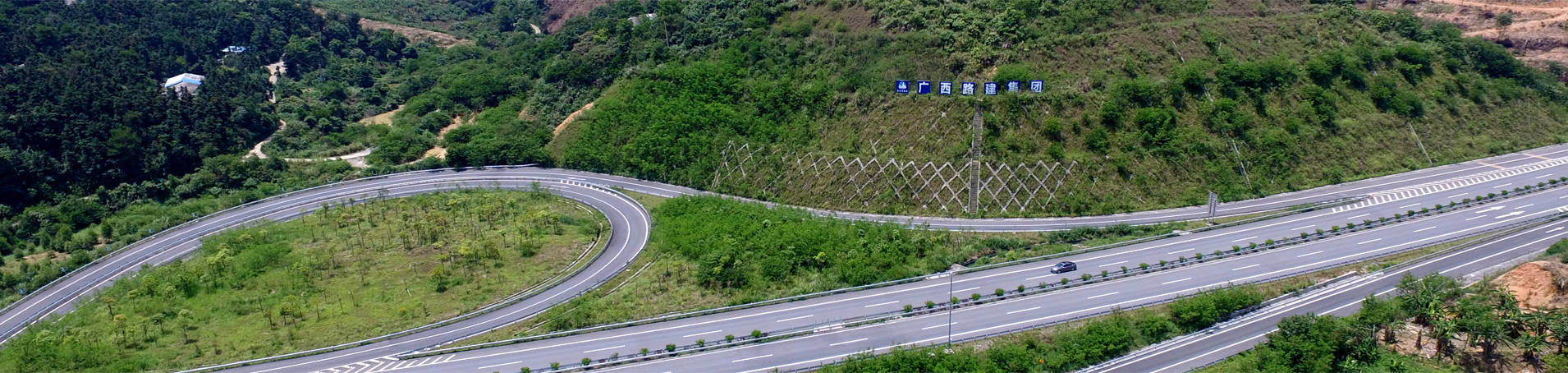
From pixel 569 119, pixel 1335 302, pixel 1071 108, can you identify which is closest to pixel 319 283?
pixel 569 119

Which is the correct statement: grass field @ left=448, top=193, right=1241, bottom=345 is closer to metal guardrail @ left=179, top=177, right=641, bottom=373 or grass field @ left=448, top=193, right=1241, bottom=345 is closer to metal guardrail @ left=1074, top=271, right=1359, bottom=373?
metal guardrail @ left=179, top=177, right=641, bottom=373

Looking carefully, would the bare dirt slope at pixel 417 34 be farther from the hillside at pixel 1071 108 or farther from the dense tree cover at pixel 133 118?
the hillside at pixel 1071 108

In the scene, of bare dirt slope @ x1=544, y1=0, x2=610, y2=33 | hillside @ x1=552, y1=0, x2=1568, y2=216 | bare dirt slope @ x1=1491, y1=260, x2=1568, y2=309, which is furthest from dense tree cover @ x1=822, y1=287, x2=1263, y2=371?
bare dirt slope @ x1=544, y1=0, x2=610, y2=33

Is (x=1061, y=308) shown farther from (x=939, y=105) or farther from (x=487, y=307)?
(x=487, y=307)

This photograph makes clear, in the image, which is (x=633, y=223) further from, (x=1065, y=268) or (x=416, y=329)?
(x=1065, y=268)

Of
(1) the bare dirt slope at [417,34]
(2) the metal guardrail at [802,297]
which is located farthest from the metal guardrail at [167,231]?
(1) the bare dirt slope at [417,34]

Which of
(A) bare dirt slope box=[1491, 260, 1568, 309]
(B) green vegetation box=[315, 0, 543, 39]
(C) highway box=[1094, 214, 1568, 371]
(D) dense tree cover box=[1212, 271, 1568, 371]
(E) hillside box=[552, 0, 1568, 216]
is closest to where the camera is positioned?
(D) dense tree cover box=[1212, 271, 1568, 371]
